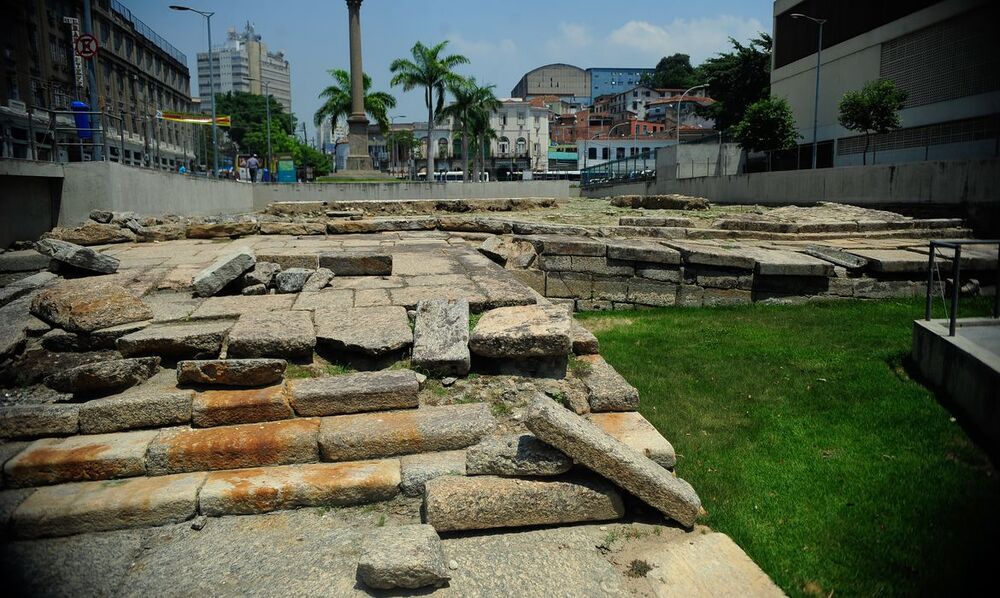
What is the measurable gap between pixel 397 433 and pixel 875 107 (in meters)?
22.7

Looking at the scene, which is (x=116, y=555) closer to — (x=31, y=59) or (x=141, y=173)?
(x=141, y=173)

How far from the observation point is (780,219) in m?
11.4

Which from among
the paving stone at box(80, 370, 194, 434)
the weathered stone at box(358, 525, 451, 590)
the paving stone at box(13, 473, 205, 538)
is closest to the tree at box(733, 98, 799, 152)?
the paving stone at box(80, 370, 194, 434)

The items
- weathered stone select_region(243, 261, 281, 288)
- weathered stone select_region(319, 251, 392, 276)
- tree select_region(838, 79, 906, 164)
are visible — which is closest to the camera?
weathered stone select_region(243, 261, 281, 288)

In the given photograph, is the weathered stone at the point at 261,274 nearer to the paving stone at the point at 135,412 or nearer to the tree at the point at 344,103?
the paving stone at the point at 135,412

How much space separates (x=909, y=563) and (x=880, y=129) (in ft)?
75.5

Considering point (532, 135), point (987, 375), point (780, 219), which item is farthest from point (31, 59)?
point (532, 135)

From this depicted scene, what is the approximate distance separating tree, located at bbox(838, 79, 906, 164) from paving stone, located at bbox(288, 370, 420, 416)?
70.7 ft

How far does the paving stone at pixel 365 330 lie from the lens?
168 inches

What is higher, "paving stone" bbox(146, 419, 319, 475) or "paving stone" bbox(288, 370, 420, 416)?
"paving stone" bbox(288, 370, 420, 416)

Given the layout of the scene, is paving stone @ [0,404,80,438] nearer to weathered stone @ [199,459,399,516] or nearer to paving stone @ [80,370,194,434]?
paving stone @ [80,370,194,434]

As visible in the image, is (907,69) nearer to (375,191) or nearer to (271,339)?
(375,191)

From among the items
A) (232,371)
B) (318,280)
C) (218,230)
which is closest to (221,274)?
(318,280)

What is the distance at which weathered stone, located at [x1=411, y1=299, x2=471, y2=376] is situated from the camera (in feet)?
13.6
